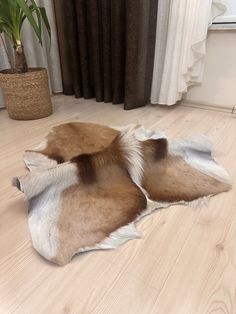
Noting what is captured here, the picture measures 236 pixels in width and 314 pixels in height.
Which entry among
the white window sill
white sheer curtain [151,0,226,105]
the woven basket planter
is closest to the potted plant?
the woven basket planter

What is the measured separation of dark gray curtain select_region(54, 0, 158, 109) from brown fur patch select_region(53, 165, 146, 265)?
96cm

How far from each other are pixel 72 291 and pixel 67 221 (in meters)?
0.22

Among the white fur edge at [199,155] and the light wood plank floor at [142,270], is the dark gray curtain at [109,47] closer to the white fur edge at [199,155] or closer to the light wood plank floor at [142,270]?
the white fur edge at [199,155]

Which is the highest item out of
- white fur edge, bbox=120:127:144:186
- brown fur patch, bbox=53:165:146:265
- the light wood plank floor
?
white fur edge, bbox=120:127:144:186

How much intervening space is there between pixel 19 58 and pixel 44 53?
571 millimetres

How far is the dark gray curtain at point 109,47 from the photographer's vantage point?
1.58m

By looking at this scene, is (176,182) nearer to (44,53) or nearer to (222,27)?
(222,27)

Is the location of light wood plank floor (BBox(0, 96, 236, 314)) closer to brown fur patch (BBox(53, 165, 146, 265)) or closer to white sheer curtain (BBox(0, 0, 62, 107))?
brown fur patch (BBox(53, 165, 146, 265))

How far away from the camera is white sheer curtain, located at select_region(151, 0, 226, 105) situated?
4.75ft

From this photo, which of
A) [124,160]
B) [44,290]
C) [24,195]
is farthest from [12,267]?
[124,160]

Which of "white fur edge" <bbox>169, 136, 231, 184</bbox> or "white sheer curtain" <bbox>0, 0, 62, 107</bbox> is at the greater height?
"white sheer curtain" <bbox>0, 0, 62, 107</bbox>

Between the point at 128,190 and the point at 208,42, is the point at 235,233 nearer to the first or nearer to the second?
the point at 128,190

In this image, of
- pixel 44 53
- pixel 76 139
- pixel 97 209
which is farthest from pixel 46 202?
pixel 44 53

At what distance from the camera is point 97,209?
81 centimetres
